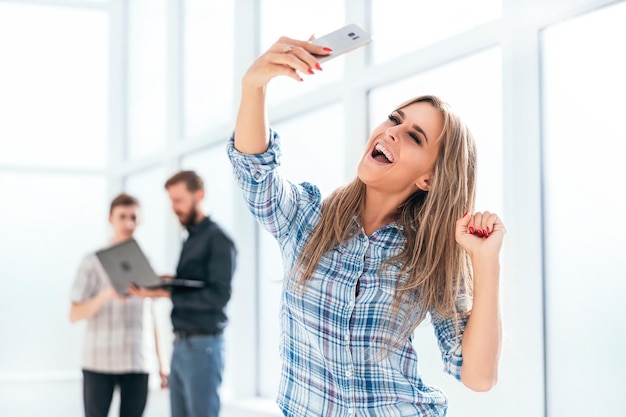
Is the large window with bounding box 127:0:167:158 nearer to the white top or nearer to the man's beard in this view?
the white top

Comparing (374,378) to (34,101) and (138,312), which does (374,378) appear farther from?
(34,101)

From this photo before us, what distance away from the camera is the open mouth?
156cm

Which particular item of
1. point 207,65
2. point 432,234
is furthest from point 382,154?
point 207,65

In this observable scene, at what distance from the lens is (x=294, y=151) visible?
3752 millimetres

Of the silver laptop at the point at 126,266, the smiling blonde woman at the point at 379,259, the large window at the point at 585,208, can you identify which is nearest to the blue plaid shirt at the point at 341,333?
the smiling blonde woman at the point at 379,259

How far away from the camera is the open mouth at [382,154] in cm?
156

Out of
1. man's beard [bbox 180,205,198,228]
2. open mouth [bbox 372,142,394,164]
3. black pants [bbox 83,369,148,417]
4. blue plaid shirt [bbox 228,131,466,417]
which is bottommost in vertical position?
black pants [bbox 83,369,148,417]

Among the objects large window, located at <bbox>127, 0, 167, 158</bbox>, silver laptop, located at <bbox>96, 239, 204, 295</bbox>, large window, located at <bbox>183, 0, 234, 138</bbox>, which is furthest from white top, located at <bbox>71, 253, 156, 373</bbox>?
large window, located at <bbox>127, 0, 167, 158</bbox>

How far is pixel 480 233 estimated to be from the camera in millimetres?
1474

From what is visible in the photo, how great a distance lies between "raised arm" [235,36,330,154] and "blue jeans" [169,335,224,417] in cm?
197

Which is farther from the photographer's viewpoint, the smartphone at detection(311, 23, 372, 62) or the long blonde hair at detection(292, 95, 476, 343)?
the long blonde hair at detection(292, 95, 476, 343)

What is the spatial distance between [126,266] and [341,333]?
2.16m

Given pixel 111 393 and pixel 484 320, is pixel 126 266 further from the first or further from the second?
pixel 484 320

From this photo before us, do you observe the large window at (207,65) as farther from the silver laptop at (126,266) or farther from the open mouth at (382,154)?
the open mouth at (382,154)
